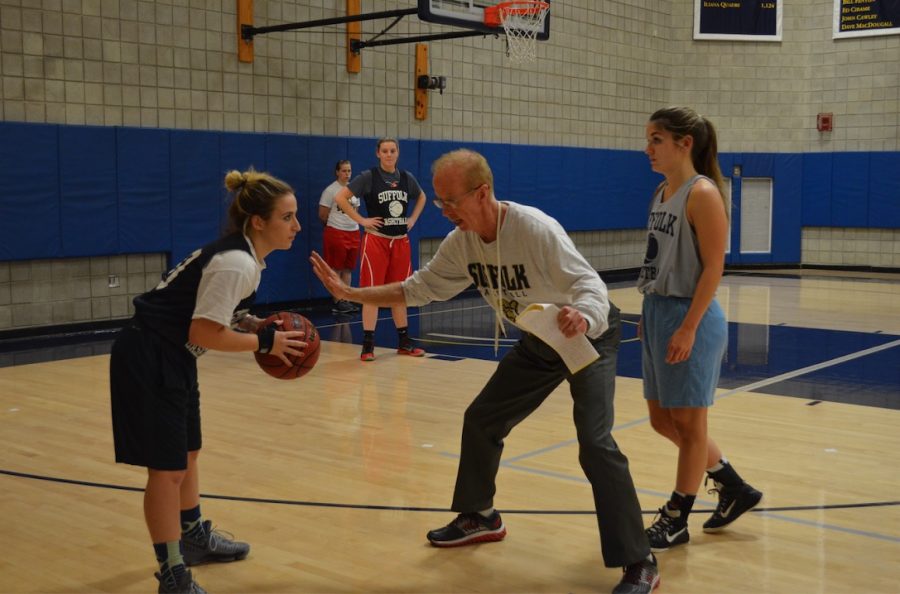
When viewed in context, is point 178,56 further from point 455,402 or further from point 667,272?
point 667,272

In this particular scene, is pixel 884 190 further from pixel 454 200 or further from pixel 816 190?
pixel 454 200

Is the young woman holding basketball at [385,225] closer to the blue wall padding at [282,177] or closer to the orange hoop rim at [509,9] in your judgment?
the blue wall padding at [282,177]

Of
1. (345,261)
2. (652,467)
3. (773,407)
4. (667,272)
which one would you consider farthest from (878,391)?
(345,261)

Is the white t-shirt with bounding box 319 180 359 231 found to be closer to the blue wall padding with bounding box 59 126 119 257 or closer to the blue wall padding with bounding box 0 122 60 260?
the blue wall padding with bounding box 59 126 119 257

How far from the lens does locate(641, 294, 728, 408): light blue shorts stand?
361 centimetres

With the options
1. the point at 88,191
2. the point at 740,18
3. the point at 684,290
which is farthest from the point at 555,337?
the point at 740,18

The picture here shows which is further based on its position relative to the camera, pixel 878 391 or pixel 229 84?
pixel 229 84

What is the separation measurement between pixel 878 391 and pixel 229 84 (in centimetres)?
702

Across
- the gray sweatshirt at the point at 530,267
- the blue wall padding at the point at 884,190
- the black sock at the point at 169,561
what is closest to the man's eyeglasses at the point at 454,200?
the gray sweatshirt at the point at 530,267

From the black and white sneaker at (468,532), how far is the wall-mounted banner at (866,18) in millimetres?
14657

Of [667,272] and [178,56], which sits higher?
[178,56]

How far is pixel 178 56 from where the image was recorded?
1011cm

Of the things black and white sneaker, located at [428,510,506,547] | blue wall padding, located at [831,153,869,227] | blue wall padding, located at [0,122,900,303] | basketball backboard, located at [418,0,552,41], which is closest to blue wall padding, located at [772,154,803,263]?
blue wall padding, located at [0,122,900,303]

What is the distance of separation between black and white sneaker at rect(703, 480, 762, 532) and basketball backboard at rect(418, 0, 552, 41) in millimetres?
6978
